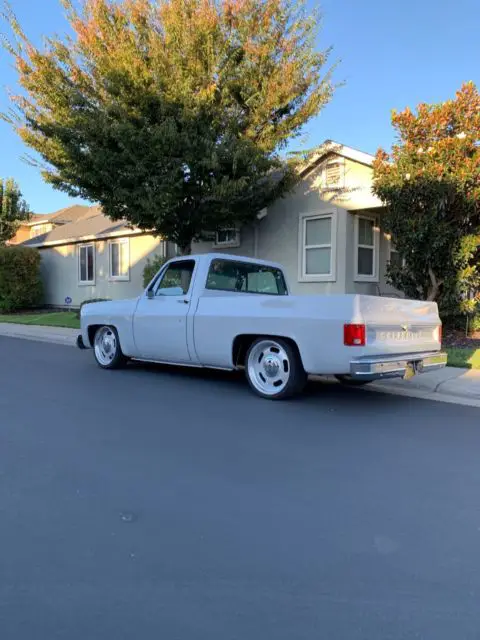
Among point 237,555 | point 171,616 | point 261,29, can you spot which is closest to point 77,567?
point 171,616

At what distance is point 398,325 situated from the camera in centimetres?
636

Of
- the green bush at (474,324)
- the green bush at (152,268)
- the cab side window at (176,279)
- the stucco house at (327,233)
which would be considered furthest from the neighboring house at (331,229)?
the cab side window at (176,279)

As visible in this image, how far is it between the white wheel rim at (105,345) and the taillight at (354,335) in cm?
453

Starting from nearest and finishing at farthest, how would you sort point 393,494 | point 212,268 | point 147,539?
1. point 147,539
2. point 393,494
3. point 212,268

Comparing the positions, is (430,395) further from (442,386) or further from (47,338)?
(47,338)

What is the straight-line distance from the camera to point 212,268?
7.88 metres

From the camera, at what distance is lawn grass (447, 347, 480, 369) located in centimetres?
908

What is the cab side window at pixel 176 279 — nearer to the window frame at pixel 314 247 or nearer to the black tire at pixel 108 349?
the black tire at pixel 108 349

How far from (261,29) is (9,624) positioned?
44.4 feet

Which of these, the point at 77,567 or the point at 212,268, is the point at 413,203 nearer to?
the point at 212,268

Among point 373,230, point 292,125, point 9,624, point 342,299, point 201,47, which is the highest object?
point 201,47

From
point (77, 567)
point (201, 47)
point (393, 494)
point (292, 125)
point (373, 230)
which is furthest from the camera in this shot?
point (373, 230)

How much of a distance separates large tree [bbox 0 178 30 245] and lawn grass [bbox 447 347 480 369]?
82.6 ft

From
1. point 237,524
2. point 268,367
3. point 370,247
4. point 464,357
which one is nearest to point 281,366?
point 268,367
